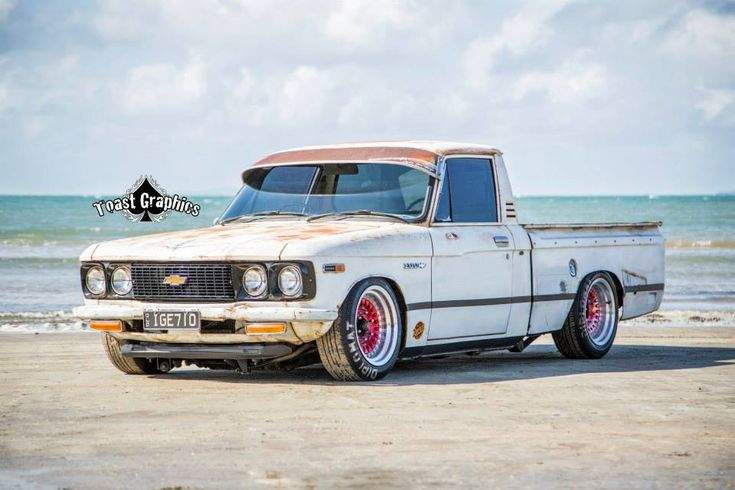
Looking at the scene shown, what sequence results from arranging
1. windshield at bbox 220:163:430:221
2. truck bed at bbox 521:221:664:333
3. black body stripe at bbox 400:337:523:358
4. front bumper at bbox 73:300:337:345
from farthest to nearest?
1. truck bed at bbox 521:221:664:333
2. windshield at bbox 220:163:430:221
3. black body stripe at bbox 400:337:523:358
4. front bumper at bbox 73:300:337:345

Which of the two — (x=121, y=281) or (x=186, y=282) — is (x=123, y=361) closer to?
(x=121, y=281)

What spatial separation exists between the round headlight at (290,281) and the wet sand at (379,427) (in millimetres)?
655

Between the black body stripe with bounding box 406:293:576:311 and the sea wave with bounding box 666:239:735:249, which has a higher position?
the black body stripe with bounding box 406:293:576:311

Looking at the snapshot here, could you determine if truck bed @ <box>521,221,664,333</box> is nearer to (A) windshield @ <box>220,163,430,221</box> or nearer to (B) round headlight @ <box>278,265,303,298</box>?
(A) windshield @ <box>220,163,430,221</box>

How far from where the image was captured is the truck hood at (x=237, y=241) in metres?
8.55

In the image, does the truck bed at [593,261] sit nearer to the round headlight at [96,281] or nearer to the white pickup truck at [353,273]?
the white pickup truck at [353,273]

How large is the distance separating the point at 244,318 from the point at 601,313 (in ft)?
13.2

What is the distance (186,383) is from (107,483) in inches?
140

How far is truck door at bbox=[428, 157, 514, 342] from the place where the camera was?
9.43 meters

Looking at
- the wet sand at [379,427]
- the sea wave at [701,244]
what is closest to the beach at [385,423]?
the wet sand at [379,427]

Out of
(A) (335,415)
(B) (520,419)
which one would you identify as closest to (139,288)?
(A) (335,415)

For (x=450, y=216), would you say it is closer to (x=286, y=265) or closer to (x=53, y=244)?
(x=286, y=265)

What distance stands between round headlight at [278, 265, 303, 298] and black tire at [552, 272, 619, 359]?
3211 millimetres

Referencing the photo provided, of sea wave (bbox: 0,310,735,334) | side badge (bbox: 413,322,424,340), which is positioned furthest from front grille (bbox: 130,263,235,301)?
sea wave (bbox: 0,310,735,334)
